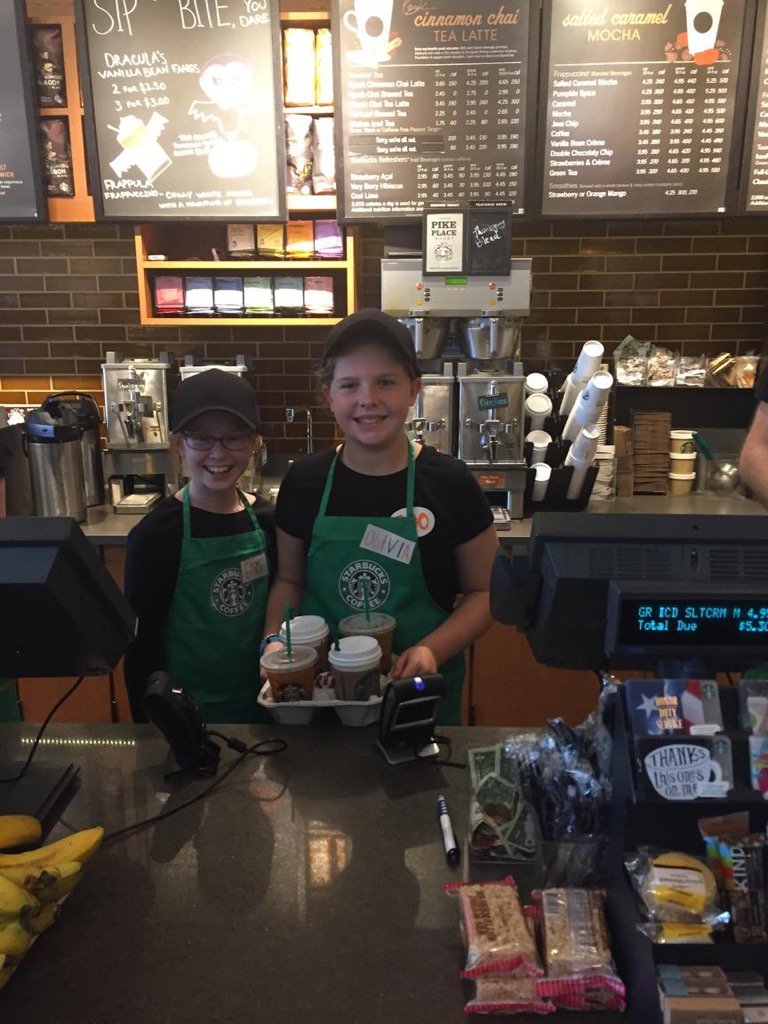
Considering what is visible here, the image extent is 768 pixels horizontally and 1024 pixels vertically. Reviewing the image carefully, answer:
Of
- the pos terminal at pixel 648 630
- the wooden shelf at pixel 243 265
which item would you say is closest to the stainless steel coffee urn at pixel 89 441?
the wooden shelf at pixel 243 265

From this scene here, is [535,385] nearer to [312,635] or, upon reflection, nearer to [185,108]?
[185,108]

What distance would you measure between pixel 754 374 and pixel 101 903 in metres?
3.26

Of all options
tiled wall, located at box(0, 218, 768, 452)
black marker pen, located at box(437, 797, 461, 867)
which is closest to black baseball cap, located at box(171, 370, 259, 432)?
black marker pen, located at box(437, 797, 461, 867)

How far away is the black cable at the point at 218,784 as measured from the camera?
3.87 ft

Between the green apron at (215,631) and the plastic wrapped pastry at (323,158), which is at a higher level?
the plastic wrapped pastry at (323,158)

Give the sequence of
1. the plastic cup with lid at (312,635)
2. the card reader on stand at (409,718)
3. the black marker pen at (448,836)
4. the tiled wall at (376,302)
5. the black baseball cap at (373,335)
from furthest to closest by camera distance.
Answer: the tiled wall at (376,302), the black baseball cap at (373,335), the plastic cup with lid at (312,635), the card reader on stand at (409,718), the black marker pen at (448,836)

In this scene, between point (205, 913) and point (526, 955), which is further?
point (205, 913)

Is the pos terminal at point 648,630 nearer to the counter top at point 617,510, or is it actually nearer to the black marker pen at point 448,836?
the black marker pen at point 448,836

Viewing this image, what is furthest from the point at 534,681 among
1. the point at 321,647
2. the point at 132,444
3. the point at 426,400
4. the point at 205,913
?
the point at 205,913

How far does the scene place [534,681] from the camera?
2865mm

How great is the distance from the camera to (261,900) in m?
1.03

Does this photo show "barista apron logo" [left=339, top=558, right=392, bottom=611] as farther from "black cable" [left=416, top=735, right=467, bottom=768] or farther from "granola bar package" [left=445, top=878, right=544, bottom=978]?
"granola bar package" [left=445, top=878, right=544, bottom=978]

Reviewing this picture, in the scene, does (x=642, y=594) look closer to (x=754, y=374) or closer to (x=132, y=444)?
(x=132, y=444)

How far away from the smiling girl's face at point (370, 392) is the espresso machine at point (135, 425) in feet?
5.16
